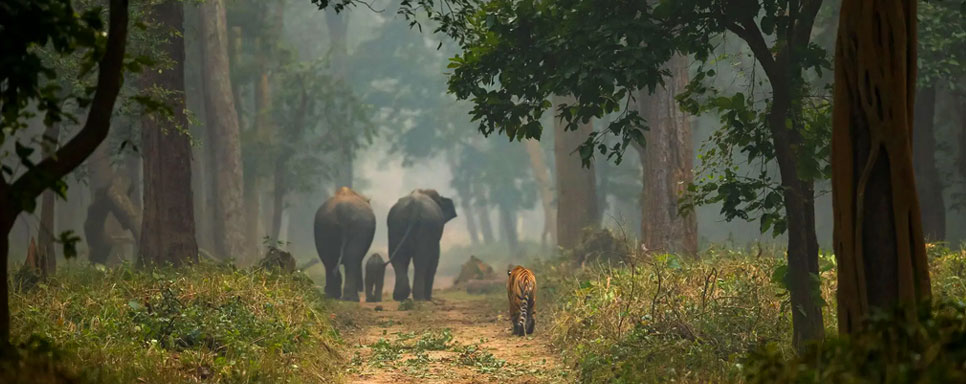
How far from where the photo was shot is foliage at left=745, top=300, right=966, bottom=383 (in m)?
4.20

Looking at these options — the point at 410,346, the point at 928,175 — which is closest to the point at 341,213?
the point at 410,346

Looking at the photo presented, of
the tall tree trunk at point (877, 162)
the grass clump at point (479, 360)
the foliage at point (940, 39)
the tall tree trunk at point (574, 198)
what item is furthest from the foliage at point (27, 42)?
the tall tree trunk at point (574, 198)

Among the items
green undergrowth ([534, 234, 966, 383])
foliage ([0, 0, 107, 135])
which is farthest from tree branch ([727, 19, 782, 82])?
foliage ([0, 0, 107, 135])

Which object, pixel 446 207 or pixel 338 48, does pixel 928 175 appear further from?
pixel 338 48

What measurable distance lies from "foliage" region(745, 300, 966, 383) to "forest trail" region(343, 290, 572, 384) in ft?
16.8

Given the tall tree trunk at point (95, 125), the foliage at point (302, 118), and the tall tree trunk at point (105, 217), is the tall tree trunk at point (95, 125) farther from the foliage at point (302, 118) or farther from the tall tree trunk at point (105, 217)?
the foliage at point (302, 118)

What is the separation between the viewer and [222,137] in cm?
2445

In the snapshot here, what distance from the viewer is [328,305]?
15.6 m

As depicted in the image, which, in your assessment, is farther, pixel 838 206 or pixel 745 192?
pixel 745 192

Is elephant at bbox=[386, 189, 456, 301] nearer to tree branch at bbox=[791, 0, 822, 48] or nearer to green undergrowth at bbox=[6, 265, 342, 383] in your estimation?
green undergrowth at bbox=[6, 265, 342, 383]

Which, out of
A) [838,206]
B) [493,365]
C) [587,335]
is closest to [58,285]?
[493,365]

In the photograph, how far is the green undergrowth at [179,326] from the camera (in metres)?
7.84

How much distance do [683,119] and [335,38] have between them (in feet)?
99.9

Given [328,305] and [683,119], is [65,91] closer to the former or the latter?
[328,305]
